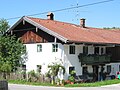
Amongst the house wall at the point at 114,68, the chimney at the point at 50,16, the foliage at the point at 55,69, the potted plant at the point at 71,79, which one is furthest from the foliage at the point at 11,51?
the house wall at the point at 114,68

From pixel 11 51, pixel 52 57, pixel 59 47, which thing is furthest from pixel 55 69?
pixel 11 51

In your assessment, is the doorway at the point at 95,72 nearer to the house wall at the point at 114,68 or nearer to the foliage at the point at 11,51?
the house wall at the point at 114,68

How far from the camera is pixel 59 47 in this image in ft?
108

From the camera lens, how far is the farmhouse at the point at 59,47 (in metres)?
32.9

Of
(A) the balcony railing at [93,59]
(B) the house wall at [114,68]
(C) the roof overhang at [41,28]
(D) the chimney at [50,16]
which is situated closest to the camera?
(C) the roof overhang at [41,28]

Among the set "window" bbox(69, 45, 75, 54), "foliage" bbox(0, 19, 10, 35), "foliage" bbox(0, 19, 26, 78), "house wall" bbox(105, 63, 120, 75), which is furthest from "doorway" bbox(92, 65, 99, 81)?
"foliage" bbox(0, 19, 10, 35)

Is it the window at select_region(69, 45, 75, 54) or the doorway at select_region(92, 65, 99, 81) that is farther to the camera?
the doorway at select_region(92, 65, 99, 81)

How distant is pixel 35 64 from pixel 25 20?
5257mm

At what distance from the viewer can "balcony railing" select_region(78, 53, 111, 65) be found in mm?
34188

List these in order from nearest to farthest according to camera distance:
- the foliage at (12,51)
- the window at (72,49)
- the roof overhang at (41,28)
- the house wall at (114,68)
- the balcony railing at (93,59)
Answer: the roof overhang at (41,28) → the window at (72,49) → the balcony railing at (93,59) → the foliage at (12,51) → the house wall at (114,68)

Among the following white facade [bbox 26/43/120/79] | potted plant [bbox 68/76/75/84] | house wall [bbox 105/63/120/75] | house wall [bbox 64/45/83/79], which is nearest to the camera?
potted plant [bbox 68/76/75/84]

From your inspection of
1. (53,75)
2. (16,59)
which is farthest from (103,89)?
(16,59)

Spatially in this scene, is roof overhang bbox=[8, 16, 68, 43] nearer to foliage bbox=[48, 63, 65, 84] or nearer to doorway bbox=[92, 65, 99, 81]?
foliage bbox=[48, 63, 65, 84]

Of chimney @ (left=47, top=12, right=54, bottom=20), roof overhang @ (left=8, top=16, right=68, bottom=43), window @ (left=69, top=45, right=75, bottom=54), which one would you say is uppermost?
chimney @ (left=47, top=12, right=54, bottom=20)
